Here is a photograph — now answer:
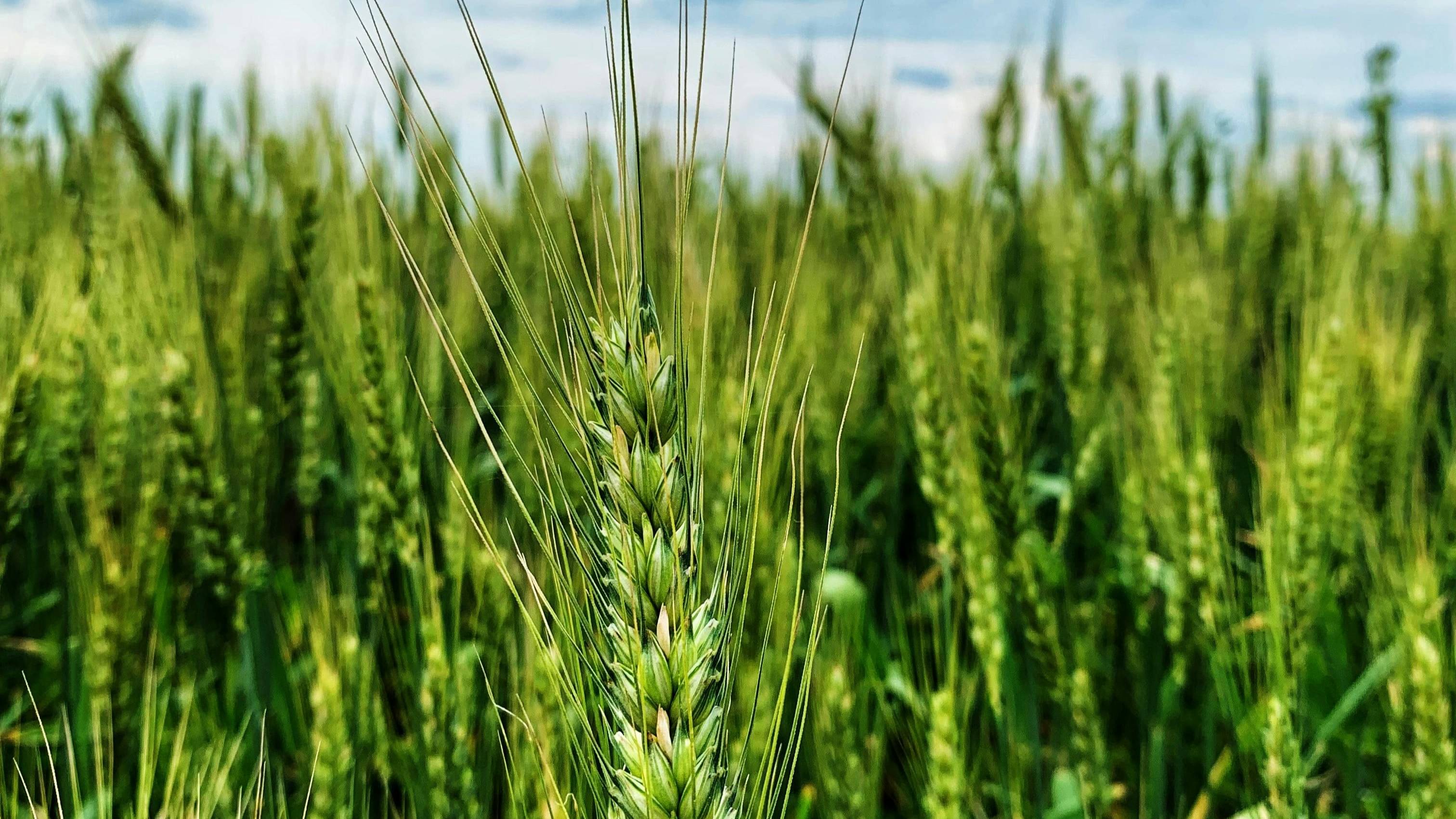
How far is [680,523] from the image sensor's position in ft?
2.39

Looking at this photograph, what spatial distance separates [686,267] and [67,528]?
4.31ft

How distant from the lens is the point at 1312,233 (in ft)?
10.5

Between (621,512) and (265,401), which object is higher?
(621,512)

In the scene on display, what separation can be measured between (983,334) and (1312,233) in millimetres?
2237

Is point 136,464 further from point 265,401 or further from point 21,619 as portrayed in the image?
point 21,619

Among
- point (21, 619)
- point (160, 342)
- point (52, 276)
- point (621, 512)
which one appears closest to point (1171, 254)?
point (621, 512)

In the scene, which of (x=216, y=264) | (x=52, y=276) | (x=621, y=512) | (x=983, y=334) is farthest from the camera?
(x=216, y=264)

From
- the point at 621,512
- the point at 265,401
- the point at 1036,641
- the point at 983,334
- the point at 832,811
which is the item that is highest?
the point at 621,512

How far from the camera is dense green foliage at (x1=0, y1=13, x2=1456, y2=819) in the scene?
0.82 meters

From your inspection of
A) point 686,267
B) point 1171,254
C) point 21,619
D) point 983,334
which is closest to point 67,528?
point 21,619

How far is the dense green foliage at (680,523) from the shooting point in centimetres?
82

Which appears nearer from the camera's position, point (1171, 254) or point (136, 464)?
point (136, 464)

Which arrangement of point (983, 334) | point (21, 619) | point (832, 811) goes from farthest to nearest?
point (21, 619) → point (983, 334) → point (832, 811)

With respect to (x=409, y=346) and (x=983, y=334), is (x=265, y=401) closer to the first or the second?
(x=409, y=346)
